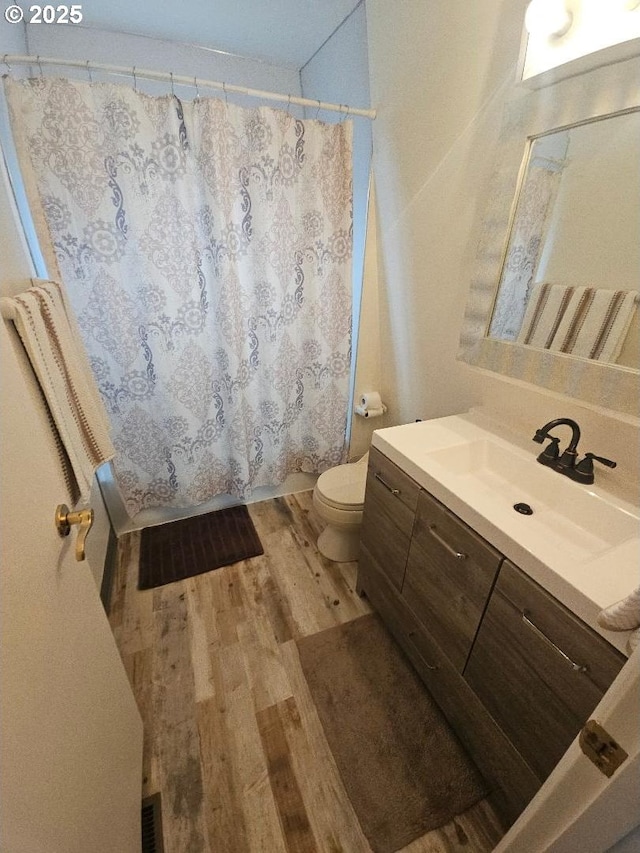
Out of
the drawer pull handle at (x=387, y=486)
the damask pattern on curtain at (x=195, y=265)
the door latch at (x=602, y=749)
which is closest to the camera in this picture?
the door latch at (x=602, y=749)

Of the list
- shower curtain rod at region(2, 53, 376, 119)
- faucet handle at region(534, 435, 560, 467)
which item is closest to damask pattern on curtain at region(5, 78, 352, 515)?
shower curtain rod at region(2, 53, 376, 119)

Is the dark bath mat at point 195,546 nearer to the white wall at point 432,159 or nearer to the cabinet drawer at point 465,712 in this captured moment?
the cabinet drawer at point 465,712

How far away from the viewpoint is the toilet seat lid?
1687 mm

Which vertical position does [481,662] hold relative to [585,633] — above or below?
below

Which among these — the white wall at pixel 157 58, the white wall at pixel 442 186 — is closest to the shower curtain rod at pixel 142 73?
the white wall at pixel 442 186

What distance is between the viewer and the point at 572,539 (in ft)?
3.15

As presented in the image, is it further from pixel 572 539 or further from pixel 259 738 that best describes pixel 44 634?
pixel 572 539

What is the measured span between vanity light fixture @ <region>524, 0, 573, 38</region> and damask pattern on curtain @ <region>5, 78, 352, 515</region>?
85 cm

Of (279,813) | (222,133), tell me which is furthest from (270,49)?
(279,813)

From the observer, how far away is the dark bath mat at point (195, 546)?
1.83 meters

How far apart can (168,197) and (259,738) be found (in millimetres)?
2129

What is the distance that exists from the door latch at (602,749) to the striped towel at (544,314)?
1.06 m

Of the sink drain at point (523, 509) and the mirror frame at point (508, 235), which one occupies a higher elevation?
the mirror frame at point (508, 235)

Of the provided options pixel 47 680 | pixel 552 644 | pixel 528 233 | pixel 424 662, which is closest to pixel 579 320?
pixel 528 233
